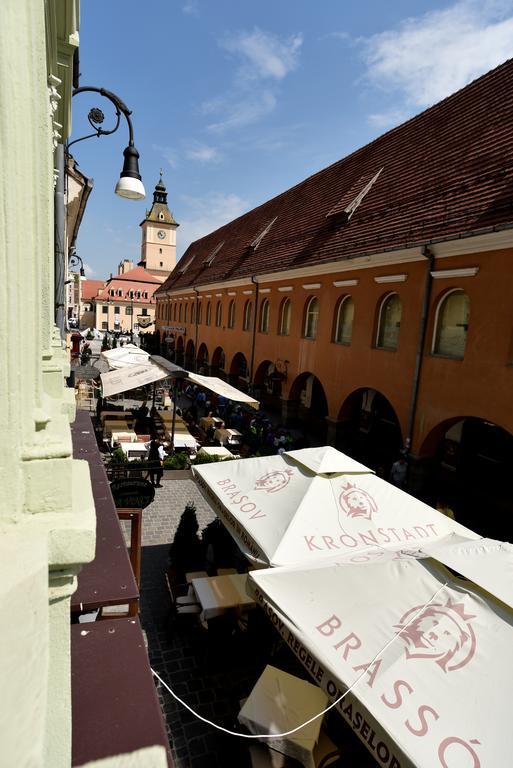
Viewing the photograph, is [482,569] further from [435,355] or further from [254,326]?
[254,326]

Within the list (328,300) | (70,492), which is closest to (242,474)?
(70,492)

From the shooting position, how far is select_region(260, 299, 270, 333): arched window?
19.5 metres

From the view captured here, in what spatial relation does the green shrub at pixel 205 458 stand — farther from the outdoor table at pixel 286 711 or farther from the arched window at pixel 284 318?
the outdoor table at pixel 286 711

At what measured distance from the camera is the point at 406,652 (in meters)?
3.15

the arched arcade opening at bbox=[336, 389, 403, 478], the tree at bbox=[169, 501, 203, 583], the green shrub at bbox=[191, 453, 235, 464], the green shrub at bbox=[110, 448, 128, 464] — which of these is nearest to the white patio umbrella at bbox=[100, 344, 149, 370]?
the green shrub at bbox=[110, 448, 128, 464]

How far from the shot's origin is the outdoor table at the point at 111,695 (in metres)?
2.04

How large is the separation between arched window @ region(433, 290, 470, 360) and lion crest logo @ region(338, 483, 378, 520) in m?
5.82

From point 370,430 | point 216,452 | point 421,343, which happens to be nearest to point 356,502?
point 421,343

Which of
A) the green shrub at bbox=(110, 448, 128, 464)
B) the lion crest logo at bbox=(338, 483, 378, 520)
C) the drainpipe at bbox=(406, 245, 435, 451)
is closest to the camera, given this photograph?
the lion crest logo at bbox=(338, 483, 378, 520)

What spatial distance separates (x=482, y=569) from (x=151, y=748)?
299cm

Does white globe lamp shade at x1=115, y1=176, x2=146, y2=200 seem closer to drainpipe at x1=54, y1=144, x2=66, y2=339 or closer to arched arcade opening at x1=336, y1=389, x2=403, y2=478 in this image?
drainpipe at x1=54, y1=144, x2=66, y2=339

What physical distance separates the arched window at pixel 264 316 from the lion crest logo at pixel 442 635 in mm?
16585

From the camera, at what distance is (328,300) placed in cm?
1486

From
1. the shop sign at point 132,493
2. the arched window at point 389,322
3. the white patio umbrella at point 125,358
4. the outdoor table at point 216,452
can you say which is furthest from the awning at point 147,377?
the shop sign at point 132,493
